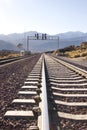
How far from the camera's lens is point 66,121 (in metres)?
5.11

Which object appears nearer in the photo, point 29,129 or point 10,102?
point 29,129

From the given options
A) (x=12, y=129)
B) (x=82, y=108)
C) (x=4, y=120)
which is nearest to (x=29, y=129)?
(x=12, y=129)

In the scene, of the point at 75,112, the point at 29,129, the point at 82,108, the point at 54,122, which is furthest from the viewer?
the point at 82,108

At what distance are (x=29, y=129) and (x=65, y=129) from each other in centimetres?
55

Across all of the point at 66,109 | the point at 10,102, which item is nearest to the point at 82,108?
the point at 66,109

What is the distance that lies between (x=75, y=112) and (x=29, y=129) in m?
1.57

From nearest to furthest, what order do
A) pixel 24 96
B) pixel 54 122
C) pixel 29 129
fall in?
pixel 29 129
pixel 54 122
pixel 24 96

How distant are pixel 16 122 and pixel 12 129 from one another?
1.23 ft

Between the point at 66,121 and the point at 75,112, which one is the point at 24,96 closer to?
the point at 75,112

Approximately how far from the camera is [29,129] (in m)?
4.51

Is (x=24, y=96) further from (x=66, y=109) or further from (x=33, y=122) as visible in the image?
(x=33, y=122)

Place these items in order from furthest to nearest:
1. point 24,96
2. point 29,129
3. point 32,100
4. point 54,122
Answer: point 24,96 → point 32,100 → point 54,122 → point 29,129

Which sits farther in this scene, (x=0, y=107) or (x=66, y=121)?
(x=0, y=107)

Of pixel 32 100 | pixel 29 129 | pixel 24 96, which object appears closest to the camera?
pixel 29 129
